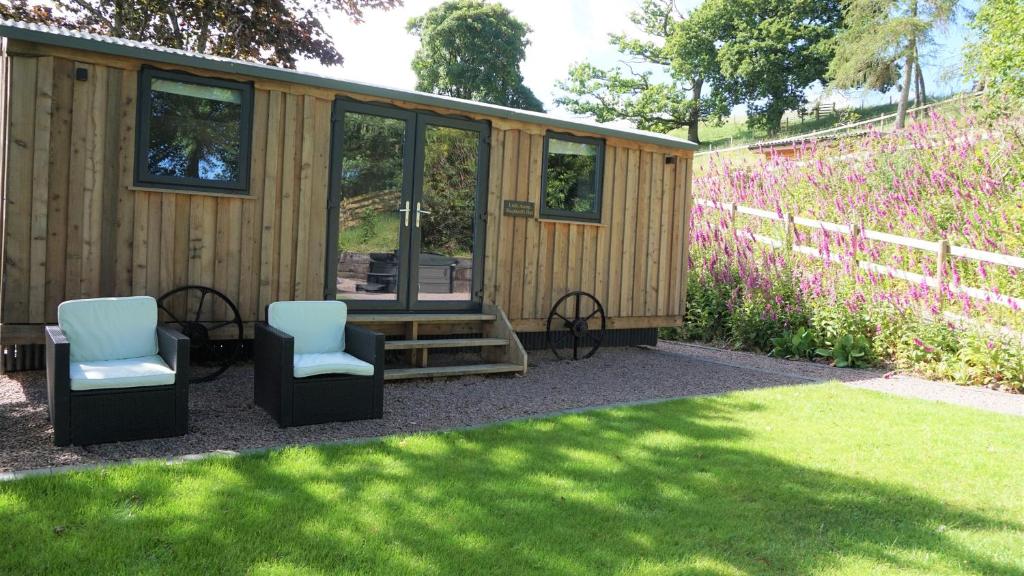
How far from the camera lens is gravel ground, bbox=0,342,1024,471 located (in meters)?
4.13

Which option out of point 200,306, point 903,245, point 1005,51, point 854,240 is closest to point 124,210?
point 200,306

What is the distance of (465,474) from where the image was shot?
3.81 metres

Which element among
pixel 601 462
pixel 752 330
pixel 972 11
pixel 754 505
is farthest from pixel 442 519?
pixel 972 11

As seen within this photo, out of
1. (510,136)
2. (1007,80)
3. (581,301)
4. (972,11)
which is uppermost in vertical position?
A: (972,11)

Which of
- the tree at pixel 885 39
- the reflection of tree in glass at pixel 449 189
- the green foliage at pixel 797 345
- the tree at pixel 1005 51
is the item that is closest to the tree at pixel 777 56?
the tree at pixel 885 39

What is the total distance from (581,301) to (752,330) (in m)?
2.71

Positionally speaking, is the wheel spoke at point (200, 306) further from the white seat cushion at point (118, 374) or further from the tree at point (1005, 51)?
the tree at point (1005, 51)

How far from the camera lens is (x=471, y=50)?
37.0 m

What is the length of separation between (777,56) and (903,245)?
28.8 m

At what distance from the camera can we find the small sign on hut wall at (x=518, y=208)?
24.3 ft

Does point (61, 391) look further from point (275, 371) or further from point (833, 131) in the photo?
point (833, 131)

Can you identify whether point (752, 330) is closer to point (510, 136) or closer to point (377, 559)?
point (510, 136)

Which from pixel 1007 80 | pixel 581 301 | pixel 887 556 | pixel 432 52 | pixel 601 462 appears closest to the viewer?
pixel 887 556

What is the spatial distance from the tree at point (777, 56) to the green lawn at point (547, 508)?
33095 millimetres
